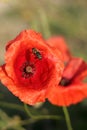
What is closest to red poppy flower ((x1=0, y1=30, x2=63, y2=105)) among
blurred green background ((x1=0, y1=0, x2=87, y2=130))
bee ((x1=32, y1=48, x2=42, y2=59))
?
bee ((x1=32, y1=48, x2=42, y2=59))

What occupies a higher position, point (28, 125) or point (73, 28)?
point (73, 28)

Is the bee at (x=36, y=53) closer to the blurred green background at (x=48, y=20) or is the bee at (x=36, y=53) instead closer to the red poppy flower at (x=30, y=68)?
the red poppy flower at (x=30, y=68)

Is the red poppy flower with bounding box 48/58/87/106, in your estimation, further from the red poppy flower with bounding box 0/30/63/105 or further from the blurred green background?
the blurred green background

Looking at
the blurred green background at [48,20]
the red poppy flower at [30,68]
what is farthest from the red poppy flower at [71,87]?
the blurred green background at [48,20]

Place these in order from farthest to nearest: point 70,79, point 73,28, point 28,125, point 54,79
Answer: point 73,28, point 28,125, point 70,79, point 54,79

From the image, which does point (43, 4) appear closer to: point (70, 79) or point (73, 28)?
point (73, 28)

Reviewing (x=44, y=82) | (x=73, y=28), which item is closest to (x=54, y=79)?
(x=44, y=82)

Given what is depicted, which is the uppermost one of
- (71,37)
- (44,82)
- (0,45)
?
(44,82)

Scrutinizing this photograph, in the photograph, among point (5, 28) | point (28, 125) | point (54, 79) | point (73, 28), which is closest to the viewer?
point (54, 79)
